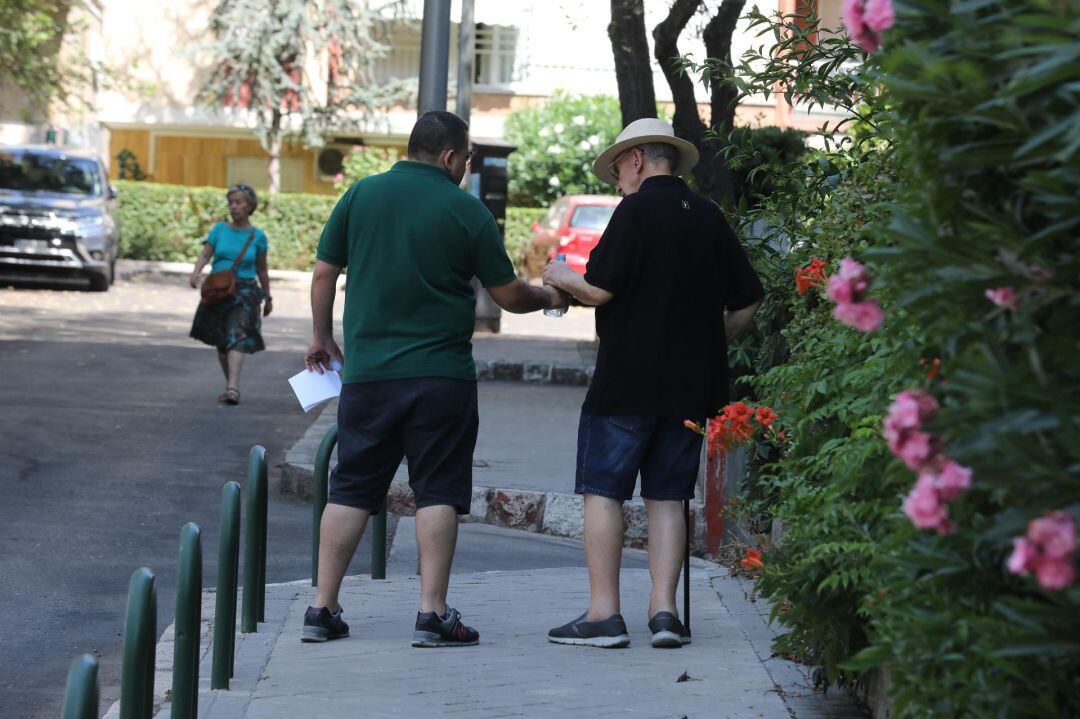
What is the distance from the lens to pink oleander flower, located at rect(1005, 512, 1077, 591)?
2430 mm

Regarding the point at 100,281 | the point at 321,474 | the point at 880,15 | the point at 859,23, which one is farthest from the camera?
the point at 100,281

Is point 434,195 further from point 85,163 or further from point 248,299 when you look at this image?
point 85,163

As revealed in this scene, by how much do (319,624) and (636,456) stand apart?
1.27 m

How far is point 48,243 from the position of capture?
24641 mm

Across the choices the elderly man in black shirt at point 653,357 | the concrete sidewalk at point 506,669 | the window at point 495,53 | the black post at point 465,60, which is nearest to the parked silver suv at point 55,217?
the black post at point 465,60

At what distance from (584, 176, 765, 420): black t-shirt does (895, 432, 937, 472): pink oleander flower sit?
3.00 metres

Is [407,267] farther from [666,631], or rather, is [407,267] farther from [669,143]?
[666,631]

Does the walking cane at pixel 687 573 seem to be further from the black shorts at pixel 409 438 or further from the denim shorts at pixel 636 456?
the black shorts at pixel 409 438

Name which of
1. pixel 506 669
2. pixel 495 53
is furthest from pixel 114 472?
pixel 495 53

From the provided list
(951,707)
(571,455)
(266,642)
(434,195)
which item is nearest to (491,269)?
(434,195)

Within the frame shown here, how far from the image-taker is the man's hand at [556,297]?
6.05 meters

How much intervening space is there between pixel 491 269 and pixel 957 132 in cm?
312

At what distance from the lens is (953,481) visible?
108 inches

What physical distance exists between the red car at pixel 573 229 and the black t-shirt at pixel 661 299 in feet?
66.3
